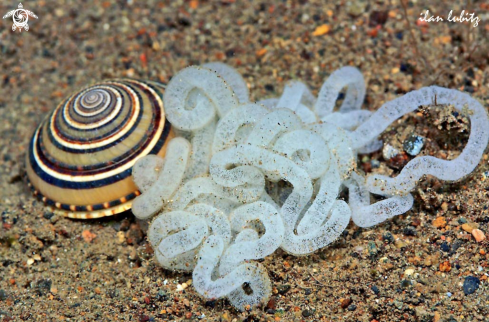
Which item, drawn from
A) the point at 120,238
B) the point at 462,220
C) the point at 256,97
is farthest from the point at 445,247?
the point at 120,238

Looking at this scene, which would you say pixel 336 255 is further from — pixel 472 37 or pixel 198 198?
pixel 472 37

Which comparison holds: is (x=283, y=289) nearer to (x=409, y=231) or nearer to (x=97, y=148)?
(x=409, y=231)

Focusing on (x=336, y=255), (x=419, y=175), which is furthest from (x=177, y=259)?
(x=419, y=175)

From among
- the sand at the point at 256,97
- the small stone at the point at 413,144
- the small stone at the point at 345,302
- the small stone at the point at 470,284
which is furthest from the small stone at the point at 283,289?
the small stone at the point at 413,144

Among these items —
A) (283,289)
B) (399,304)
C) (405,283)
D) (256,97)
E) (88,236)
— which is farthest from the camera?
(256,97)

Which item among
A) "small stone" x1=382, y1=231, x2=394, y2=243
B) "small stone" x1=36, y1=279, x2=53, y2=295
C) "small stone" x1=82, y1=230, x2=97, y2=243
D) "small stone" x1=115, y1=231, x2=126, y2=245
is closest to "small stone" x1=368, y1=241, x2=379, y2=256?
Answer: "small stone" x1=382, y1=231, x2=394, y2=243

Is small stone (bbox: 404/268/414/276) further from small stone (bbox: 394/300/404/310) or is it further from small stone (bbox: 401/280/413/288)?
small stone (bbox: 394/300/404/310)

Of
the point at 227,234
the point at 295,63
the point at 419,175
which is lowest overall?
the point at 227,234
